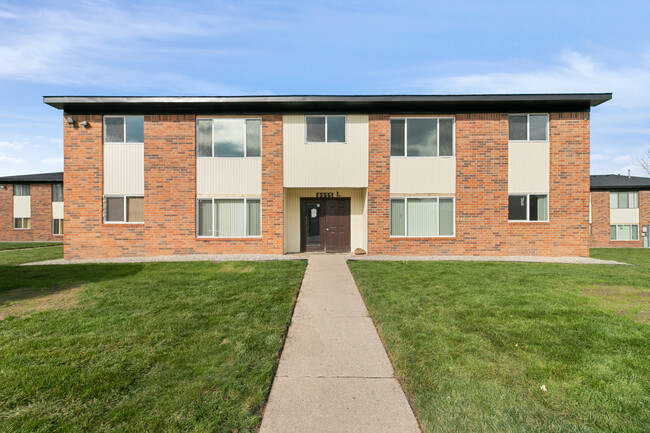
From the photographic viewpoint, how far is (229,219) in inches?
477

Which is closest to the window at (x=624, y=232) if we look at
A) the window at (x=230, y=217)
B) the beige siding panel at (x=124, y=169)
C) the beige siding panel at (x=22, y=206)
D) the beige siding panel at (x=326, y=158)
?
the beige siding panel at (x=326, y=158)

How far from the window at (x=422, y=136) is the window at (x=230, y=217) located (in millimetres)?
6077

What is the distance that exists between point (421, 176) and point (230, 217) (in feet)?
25.6

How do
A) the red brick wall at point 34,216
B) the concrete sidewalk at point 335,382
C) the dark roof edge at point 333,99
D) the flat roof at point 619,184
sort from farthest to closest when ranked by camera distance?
the red brick wall at point 34,216
the flat roof at point 619,184
the dark roof edge at point 333,99
the concrete sidewalk at point 335,382

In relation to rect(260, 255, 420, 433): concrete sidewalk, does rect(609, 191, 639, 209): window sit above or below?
above

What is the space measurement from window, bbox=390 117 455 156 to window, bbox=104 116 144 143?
32.8 ft

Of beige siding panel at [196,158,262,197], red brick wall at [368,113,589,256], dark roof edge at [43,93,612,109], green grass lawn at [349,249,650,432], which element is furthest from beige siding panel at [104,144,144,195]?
green grass lawn at [349,249,650,432]

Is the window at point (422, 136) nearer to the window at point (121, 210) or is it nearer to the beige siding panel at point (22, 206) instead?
the window at point (121, 210)

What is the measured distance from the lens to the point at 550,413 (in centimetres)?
259

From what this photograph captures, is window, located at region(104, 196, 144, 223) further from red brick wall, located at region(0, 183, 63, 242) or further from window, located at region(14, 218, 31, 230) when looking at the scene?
window, located at region(14, 218, 31, 230)

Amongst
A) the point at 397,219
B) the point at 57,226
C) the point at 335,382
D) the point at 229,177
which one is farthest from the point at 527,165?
the point at 57,226

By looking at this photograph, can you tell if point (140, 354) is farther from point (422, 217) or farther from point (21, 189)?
point (21, 189)

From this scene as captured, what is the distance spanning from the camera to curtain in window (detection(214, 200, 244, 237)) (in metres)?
12.1

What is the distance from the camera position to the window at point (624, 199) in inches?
915
